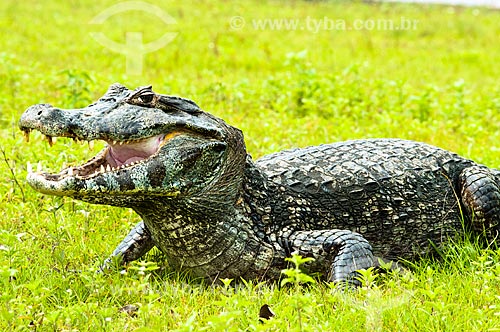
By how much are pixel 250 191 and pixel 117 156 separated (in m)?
0.87

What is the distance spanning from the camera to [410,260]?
5.00 m

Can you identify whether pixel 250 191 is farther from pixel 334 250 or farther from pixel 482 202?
pixel 482 202

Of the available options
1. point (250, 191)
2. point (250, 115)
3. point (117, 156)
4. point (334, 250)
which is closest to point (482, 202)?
point (334, 250)

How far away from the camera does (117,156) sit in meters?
4.20

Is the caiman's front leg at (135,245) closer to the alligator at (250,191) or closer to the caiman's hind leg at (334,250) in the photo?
the alligator at (250,191)

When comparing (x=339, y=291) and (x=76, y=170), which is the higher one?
(x=76, y=170)

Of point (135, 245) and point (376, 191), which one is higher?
point (376, 191)

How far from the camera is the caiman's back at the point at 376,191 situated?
15.3 ft

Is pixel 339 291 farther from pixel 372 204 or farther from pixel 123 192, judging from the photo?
pixel 123 192

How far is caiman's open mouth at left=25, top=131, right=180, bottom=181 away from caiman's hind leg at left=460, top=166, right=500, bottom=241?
228 cm

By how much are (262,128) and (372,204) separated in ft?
11.3

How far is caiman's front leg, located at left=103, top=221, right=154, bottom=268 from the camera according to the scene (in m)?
4.64

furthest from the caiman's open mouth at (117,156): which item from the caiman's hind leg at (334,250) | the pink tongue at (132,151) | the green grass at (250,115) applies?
the caiman's hind leg at (334,250)

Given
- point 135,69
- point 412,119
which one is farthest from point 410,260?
point 135,69
